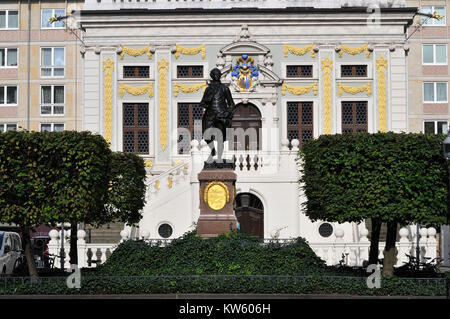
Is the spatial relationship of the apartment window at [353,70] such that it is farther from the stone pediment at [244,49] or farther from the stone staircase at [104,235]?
the stone staircase at [104,235]

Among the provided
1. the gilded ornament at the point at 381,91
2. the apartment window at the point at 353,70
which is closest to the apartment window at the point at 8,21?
the apartment window at the point at 353,70

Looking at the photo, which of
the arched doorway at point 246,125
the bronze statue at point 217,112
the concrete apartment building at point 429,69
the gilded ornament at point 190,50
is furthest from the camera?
the concrete apartment building at point 429,69

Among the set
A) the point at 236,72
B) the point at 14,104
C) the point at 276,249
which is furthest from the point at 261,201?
the point at 14,104

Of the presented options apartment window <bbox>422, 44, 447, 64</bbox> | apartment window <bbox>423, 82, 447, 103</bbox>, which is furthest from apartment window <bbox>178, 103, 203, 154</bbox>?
A: apartment window <bbox>422, 44, 447, 64</bbox>

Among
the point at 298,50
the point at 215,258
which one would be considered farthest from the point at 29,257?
the point at 298,50

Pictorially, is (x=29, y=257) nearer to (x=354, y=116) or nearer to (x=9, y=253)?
(x=9, y=253)

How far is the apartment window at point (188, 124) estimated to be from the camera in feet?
→ 137

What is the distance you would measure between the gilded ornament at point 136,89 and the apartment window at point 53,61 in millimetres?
7818

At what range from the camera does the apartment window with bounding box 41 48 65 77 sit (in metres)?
48.1

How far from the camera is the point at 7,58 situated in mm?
47938

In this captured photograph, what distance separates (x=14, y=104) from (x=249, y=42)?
14.9 metres

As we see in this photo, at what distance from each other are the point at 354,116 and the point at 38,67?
735 inches

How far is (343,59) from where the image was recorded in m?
42.0
